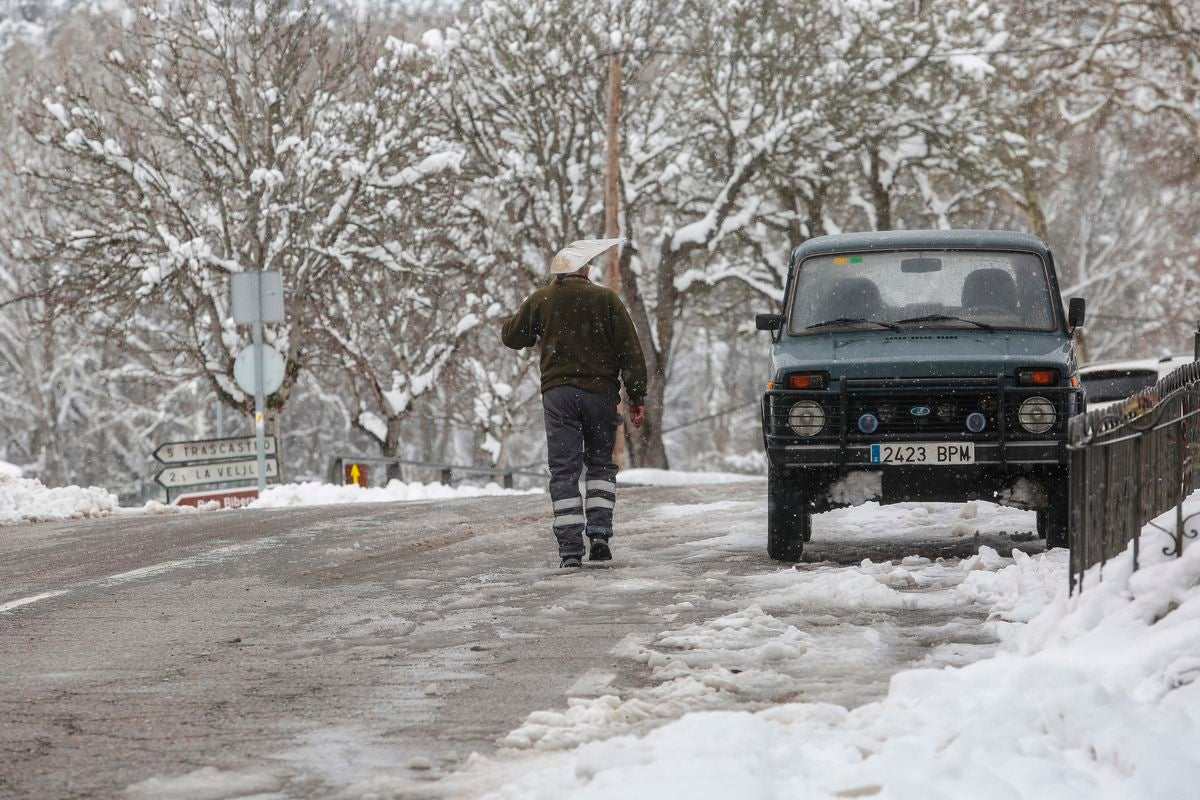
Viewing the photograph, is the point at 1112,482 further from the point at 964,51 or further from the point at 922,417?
the point at 964,51

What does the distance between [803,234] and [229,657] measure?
30.1 metres

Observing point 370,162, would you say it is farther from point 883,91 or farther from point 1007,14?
point 1007,14

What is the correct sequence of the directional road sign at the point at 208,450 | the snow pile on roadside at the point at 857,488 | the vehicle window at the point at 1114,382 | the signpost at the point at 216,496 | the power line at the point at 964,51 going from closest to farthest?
the snow pile on roadside at the point at 857,488 → the vehicle window at the point at 1114,382 → the directional road sign at the point at 208,450 → the signpost at the point at 216,496 → the power line at the point at 964,51

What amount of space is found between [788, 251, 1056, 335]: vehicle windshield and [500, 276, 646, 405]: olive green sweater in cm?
117

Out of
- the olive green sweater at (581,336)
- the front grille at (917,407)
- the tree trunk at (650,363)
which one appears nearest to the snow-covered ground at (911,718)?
the front grille at (917,407)

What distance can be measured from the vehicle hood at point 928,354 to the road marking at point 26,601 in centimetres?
420

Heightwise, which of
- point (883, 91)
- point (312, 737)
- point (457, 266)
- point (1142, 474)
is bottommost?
point (312, 737)

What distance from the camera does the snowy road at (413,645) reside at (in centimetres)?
463

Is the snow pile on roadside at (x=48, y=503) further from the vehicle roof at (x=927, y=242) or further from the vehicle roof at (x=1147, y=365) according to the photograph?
the vehicle roof at (x=1147, y=365)

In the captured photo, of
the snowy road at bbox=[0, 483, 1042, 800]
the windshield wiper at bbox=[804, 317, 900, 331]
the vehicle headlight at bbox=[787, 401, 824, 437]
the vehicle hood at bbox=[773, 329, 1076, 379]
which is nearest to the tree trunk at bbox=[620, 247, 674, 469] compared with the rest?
the snowy road at bbox=[0, 483, 1042, 800]

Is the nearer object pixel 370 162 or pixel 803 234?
pixel 370 162

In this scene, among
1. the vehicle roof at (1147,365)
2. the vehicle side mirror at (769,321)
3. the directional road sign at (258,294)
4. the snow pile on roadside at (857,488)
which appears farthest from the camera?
the directional road sign at (258,294)

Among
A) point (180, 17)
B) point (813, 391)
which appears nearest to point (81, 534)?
point (813, 391)

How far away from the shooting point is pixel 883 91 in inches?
1221
